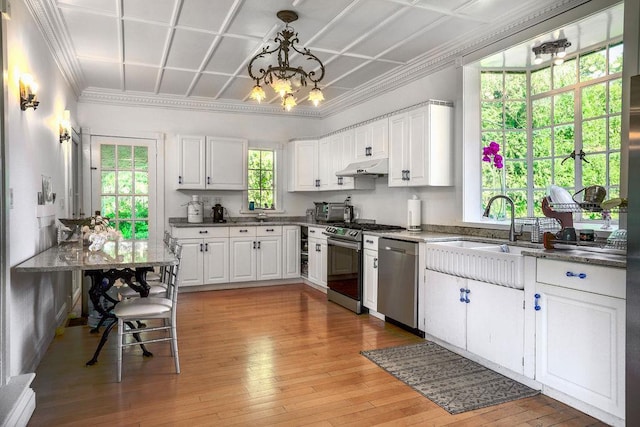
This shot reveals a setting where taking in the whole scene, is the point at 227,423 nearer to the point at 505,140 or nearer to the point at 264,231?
the point at 505,140

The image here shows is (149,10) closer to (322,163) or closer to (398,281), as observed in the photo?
(398,281)

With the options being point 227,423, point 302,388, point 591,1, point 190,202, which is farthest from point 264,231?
point 591,1

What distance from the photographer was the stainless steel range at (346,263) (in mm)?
4699

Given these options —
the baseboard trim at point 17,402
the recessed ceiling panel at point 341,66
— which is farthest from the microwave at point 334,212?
the baseboard trim at point 17,402

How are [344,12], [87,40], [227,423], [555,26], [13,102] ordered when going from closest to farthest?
[227,423]
[13,102]
[555,26]
[344,12]
[87,40]

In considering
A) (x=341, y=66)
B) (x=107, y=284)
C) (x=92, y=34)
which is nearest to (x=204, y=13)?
(x=92, y=34)

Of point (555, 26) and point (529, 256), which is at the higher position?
point (555, 26)

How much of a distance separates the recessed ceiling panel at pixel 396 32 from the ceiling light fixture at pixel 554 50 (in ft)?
2.85

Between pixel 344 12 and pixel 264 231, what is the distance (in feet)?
11.1

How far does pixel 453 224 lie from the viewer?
435 centimetres

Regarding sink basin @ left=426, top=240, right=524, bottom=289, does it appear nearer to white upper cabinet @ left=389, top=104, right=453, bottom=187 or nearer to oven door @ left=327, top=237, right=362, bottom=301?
white upper cabinet @ left=389, top=104, right=453, bottom=187

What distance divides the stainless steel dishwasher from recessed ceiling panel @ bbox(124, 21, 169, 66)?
9.19 ft

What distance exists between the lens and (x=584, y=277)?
2.46m

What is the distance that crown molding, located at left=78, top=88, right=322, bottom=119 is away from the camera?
19.3 ft
